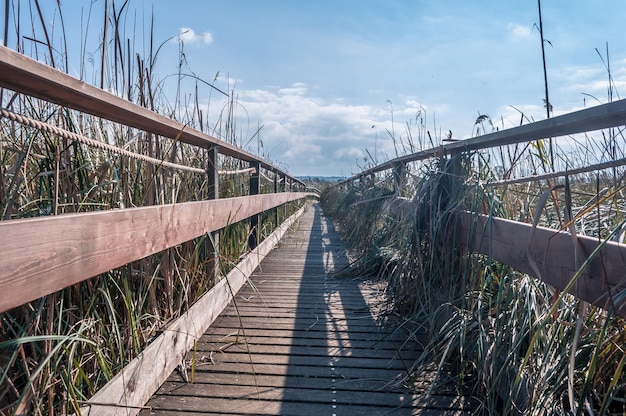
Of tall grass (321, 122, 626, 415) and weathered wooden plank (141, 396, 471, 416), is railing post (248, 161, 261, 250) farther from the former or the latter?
weathered wooden plank (141, 396, 471, 416)

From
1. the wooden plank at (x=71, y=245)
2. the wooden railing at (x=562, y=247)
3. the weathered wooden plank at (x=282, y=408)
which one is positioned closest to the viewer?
the wooden plank at (x=71, y=245)

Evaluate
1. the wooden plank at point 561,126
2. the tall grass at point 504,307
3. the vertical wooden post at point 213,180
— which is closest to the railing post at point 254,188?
the vertical wooden post at point 213,180

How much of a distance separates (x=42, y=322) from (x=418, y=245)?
5.68 ft

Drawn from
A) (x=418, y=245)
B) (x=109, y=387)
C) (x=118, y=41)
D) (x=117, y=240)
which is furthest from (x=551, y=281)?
(x=118, y=41)

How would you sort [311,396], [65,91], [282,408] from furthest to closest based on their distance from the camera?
[311,396], [282,408], [65,91]

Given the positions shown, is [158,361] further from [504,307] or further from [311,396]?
[504,307]

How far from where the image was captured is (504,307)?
6.13 feet

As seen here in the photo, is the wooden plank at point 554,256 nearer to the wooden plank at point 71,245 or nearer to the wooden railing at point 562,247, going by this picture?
the wooden railing at point 562,247

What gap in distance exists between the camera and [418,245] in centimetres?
248

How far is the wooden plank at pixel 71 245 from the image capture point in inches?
37.0

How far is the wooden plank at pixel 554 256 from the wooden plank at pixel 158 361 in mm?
1050

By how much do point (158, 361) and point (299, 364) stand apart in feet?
2.24

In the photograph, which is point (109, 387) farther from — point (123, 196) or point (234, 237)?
point (234, 237)

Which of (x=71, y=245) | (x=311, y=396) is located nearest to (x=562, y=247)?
(x=311, y=396)
